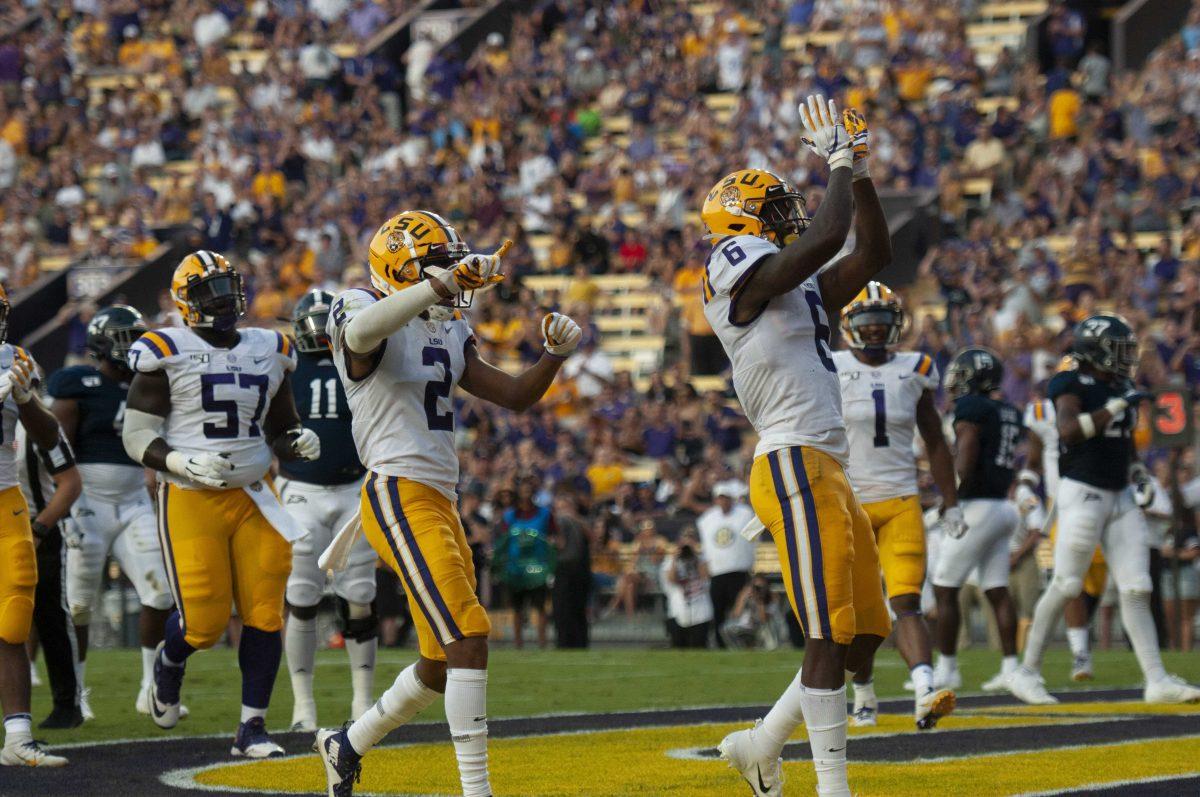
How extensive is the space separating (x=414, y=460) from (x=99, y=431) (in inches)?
171

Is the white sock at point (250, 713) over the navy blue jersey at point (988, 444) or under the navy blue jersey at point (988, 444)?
under

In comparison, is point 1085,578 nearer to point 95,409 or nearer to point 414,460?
Answer: point 95,409

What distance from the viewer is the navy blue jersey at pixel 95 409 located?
395 inches

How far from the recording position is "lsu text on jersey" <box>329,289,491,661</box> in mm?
6156

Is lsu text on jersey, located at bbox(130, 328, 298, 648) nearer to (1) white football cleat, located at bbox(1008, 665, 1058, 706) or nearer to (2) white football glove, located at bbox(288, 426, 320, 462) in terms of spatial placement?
(2) white football glove, located at bbox(288, 426, 320, 462)

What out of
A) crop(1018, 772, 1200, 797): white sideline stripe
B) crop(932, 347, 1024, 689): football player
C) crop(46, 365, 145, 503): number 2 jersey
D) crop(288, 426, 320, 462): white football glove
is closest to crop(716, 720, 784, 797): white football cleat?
crop(1018, 772, 1200, 797): white sideline stripe

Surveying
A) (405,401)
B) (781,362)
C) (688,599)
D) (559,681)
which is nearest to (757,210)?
(781,362)

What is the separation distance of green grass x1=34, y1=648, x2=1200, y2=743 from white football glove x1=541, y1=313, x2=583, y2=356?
354 cm

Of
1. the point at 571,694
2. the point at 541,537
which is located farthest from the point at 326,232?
the point at 571,694

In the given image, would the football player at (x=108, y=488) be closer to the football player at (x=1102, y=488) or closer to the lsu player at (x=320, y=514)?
the lsu player at (x=320, y=514)

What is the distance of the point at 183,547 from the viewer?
311 inches

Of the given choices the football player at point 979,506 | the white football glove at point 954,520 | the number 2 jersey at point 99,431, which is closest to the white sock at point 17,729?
the number 2 jersey at point 99,431

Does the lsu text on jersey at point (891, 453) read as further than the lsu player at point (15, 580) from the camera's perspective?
Yes

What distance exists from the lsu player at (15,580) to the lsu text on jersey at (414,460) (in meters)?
1.92
